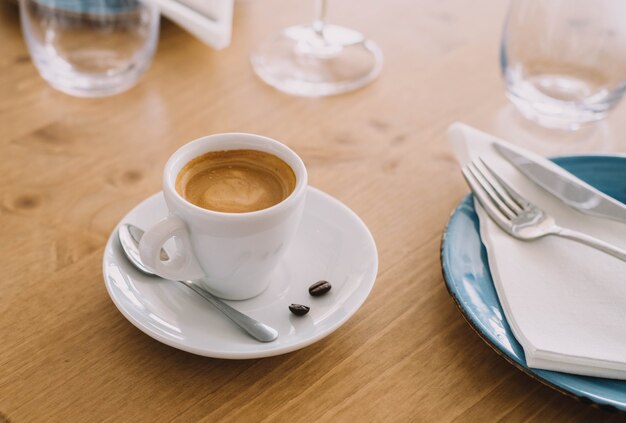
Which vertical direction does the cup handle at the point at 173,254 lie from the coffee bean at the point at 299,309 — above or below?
above

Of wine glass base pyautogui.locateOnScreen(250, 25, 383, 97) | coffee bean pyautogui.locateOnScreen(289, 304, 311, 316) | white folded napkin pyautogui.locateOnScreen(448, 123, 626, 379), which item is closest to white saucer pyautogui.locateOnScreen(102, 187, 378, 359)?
coffee bean pyautogui.locateOnScreen(289, 304, 311, 316)

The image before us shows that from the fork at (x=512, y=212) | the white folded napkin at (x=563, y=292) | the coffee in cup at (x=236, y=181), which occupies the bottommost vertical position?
the white folded napkin at (x=563, y=292)

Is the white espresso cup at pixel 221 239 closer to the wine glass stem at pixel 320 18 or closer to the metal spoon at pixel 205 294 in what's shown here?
the metal spoon at pixel 205 294

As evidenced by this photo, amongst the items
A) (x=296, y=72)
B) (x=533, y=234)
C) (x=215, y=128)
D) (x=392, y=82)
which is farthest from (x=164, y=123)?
(x=533, y=234)

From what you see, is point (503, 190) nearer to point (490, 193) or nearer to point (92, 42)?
point (490, 193)

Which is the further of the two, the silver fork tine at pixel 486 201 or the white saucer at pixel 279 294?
the silver fork tine at pixel 486 201


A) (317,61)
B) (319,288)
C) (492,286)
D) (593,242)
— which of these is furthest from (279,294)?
(317,61)

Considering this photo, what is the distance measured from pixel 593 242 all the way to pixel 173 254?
0.37 m

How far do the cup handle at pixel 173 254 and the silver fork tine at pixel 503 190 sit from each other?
302 millimetres

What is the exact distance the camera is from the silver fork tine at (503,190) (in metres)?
0.75

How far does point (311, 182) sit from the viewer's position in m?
0.85

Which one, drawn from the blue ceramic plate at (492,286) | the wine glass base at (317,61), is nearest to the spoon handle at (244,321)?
the blue ceramic plate at (492,286)

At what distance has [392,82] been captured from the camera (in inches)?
41.2

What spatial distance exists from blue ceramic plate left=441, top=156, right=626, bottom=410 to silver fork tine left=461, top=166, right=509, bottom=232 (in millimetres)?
11
